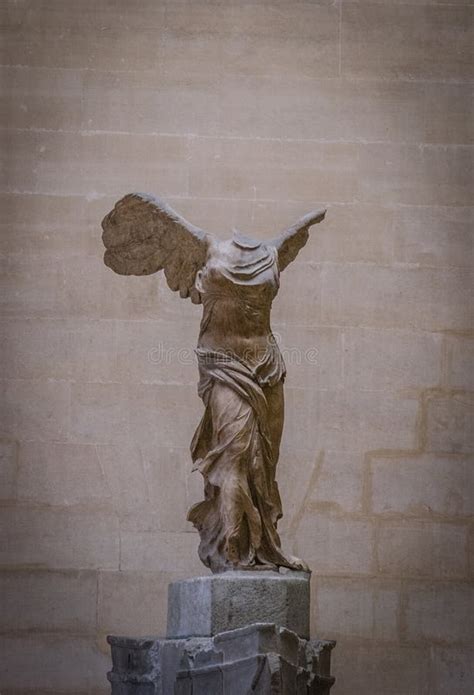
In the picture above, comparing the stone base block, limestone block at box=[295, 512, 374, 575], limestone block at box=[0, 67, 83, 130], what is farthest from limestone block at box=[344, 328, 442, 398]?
the stone base block

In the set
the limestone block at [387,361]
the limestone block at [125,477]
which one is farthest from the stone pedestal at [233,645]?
the limestone block at [387,361]

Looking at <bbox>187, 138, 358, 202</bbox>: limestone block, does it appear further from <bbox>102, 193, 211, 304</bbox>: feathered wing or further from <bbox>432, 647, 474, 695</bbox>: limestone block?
<bbox>432, 647, 474, 695</bbox>: limestone block

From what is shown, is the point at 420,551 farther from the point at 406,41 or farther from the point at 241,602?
the point at 406,41

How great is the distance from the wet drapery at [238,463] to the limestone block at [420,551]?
8.83 ft

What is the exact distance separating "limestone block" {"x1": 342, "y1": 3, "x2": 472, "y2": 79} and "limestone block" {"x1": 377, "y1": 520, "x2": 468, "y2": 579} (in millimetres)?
3849

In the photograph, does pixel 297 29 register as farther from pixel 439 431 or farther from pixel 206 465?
pixel 206 465

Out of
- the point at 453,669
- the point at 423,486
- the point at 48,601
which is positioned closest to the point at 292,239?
the point at 423,486

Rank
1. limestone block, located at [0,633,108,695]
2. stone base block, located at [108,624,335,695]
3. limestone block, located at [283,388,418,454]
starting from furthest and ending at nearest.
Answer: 1. limestone block, located at [283,388,418,454]
2. limestone block, located at [0,633,108,695]
3. stone base block, located at [108,624,335,695]

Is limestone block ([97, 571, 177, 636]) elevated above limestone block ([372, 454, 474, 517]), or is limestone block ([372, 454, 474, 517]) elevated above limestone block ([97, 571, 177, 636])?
limestone block ([372, 454, 474, 517])

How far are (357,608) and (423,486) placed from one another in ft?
3.72

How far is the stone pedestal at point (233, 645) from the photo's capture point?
27.5ft

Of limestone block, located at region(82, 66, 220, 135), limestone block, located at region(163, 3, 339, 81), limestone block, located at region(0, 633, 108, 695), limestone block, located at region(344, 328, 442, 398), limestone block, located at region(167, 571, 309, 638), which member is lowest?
limestone block, located at region(0, 633, 108, 695)

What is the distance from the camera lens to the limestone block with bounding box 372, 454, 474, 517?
1193cm

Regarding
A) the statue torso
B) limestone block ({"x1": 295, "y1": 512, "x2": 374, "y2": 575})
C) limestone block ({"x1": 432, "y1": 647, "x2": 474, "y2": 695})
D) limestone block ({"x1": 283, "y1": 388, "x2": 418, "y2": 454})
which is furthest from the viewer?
limestone block ({"x1": 283, "y1": 388, "x2": 418, "y2": 454})
